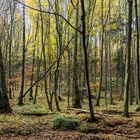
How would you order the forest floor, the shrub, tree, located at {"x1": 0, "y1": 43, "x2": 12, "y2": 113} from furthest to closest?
tree, located at {"x1": 0, "y1": 43, "x2": 12, "y2": 113}, the shrub, the forest floor

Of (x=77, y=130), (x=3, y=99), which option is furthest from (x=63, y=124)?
(x=3, y=99)

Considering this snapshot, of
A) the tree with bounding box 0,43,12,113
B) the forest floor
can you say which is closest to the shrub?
the forest floor

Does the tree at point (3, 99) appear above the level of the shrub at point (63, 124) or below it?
above

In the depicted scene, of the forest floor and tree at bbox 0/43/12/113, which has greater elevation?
tree at bbox 0/43/12/113

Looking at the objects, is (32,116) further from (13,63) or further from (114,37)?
(13,63)

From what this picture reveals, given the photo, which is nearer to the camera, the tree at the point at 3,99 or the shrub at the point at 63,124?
the shrub at the point at 63,124

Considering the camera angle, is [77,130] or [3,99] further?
[3,99]

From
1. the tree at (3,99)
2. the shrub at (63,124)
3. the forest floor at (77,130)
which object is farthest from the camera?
the tree at (3,99)

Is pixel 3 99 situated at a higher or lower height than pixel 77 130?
higher

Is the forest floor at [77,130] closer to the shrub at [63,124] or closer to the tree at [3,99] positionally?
the shrub at [63,124]

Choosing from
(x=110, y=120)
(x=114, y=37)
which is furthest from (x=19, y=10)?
(x=110, y=120)

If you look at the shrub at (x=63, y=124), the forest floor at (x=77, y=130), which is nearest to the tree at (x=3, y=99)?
the forest floor at (x=77, y=130)

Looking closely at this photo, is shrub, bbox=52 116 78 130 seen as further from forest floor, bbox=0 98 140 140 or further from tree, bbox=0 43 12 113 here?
tree, bbox=0 43 12 113

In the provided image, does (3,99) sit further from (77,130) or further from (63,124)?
(77,130)
